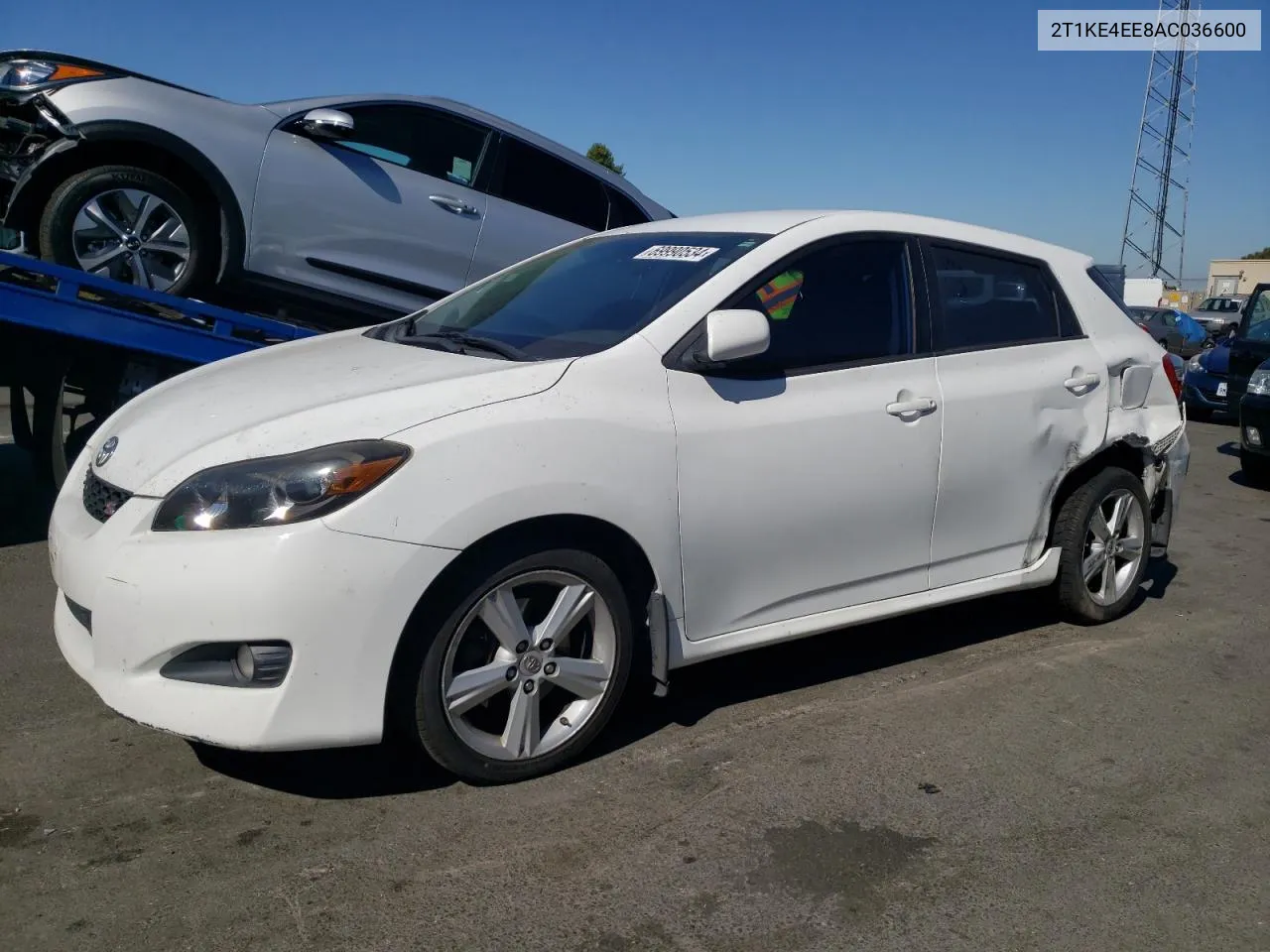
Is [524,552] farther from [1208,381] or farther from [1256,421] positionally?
[1208,381]

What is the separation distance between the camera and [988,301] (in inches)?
181

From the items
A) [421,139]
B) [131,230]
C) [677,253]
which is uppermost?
[421,139]

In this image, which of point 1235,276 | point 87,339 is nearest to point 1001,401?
point 87,339

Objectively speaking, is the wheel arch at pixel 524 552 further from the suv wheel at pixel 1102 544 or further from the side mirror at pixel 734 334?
the suv wheel at pixel 1102 544

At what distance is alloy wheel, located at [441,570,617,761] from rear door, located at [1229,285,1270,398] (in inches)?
395

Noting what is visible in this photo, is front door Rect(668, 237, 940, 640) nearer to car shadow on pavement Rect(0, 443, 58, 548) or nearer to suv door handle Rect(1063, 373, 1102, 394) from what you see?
suv door handle Rect(1063, 373, 1102, 394)

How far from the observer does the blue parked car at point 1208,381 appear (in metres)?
14.0

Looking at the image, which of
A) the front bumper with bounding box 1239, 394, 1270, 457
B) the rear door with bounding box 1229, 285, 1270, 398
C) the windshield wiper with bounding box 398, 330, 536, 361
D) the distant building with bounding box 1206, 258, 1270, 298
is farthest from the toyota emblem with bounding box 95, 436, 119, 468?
the distant building with bounding box 1206, 258, 1270, 298

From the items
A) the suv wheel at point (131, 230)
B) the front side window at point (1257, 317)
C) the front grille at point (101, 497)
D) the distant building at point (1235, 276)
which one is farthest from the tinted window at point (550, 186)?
the distant building at point (1235, 276)

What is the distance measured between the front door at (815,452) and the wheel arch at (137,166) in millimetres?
3241

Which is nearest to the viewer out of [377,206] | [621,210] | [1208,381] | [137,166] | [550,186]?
[137,166]

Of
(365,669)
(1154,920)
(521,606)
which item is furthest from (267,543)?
(1154,920)

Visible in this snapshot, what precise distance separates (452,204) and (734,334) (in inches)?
136

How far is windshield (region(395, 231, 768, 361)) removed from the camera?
12.2 ft
